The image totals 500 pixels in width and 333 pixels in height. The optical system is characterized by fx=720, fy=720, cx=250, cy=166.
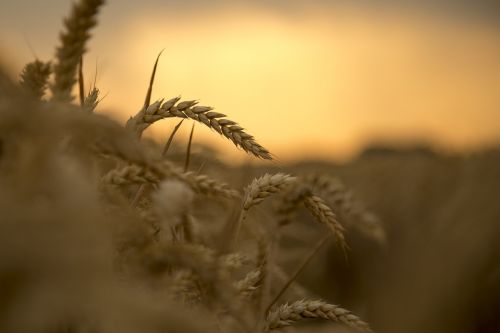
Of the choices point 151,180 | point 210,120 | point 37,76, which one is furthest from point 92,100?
point 151,180

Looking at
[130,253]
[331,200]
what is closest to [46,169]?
[130,253]

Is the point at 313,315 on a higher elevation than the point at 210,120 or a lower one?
lower

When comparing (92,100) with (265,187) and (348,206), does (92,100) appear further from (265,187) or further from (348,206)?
(348,206)

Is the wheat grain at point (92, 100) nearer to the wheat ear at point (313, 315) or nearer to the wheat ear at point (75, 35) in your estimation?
the wheat ear at point (75, 35)

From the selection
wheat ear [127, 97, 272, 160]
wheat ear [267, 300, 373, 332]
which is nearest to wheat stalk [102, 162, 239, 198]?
wheat ear [127, 97, 272, 160]

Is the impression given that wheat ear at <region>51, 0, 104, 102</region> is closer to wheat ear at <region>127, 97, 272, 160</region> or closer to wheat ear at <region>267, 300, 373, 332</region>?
wheat ear at <region>127, 97, 272, 160</region>

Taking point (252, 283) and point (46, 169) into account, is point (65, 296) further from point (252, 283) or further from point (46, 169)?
point (252, 283)

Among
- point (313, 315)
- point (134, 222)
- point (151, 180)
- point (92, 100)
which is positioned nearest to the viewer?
point (134, 222)

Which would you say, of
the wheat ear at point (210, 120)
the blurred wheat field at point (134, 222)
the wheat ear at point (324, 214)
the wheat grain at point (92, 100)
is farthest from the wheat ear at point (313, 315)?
the wheat grain at point (92, 100)

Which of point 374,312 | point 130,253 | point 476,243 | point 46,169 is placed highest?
point 46,169
